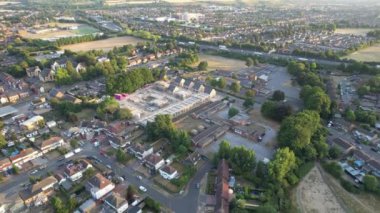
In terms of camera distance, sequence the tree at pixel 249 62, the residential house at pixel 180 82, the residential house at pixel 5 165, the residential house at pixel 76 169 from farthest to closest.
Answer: the tree at pixel 249 62 → the residential house at pixel 180 82 → the residential house at pixel 5 165 → the residential house at pixel 76 169

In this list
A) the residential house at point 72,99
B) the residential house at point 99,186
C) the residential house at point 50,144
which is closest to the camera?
the residential house at point 99,186

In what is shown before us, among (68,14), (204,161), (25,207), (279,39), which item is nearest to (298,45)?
(279,39)

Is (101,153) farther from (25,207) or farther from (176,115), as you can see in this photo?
(176,115)

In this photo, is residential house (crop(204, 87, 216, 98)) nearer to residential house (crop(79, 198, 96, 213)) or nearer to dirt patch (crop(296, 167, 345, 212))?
dirt patch (crop(296, 167, 345, 212))

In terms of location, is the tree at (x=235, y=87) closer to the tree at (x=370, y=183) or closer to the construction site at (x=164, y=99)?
the construction site at (x=164, y=99)

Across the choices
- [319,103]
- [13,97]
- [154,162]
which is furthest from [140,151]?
[13,97]

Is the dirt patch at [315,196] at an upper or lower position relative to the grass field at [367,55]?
lower

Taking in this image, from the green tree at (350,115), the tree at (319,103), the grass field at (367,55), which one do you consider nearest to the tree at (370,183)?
the tree at (319,103)
